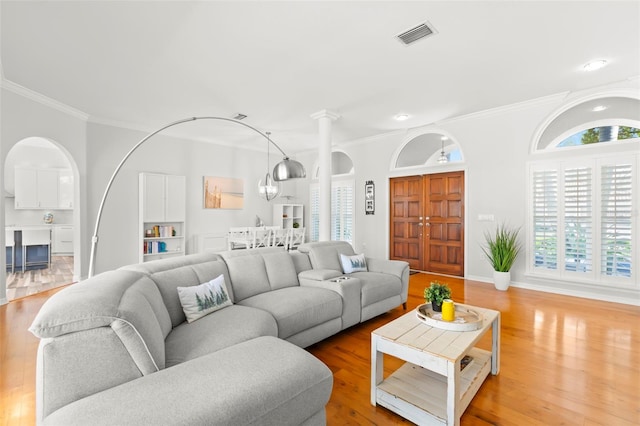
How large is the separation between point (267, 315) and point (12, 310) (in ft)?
12.4

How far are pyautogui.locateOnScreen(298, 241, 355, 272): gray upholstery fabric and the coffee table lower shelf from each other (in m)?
1.59

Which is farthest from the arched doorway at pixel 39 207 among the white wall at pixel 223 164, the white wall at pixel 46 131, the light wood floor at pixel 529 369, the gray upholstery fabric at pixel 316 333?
the gray upholstery fabric at pixel 316 333

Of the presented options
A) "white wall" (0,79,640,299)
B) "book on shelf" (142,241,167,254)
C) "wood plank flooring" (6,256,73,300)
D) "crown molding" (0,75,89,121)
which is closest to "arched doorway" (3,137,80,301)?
"wood plank flooring" (6,256,73,300)

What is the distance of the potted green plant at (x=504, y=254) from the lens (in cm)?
464

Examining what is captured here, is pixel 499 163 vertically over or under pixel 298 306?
over

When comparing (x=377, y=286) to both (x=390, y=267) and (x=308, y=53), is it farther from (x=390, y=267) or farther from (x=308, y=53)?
(x=308, y=53)

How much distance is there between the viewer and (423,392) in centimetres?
192

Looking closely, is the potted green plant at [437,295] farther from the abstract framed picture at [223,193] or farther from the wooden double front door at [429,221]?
the abstract framed picture at [223,193]

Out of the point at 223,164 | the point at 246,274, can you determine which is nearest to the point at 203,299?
the point at 246,274

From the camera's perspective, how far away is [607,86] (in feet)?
13.3

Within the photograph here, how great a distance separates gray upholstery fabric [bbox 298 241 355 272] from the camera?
11.8 ft

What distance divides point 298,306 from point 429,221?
419cm

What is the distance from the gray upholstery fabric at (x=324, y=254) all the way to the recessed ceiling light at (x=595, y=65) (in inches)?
142

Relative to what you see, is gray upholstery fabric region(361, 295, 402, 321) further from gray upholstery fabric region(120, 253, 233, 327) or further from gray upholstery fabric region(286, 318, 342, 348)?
gray upholstery fabric region(120, 253, 233, 327)
